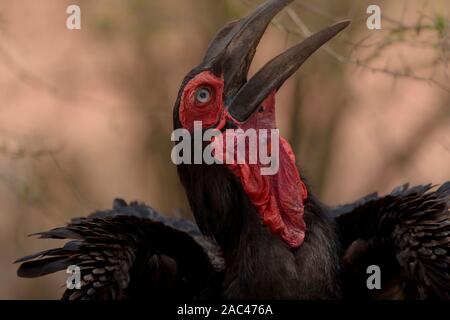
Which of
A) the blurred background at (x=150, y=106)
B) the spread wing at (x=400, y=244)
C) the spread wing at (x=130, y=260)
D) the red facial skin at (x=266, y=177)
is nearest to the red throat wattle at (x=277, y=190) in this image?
the red facial skin at (x=266, y=177)

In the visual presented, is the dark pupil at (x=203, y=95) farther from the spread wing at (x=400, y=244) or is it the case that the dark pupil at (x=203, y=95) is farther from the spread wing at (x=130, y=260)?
the spread wing at (x=400, y=244)

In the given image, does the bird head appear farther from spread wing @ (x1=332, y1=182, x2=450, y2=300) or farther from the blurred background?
the blurred background

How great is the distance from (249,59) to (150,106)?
3796 mm

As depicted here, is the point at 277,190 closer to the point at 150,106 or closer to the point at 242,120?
the point at 242,120

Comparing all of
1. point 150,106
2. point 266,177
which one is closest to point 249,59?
point 266,177

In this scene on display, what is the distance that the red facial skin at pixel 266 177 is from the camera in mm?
3824

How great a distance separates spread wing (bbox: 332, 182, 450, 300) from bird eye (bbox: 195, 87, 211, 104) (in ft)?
2.40

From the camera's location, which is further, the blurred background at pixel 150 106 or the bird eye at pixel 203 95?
the blurred background at pixel 150 106

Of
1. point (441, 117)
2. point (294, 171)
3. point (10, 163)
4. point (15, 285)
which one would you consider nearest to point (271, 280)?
point (294, 171)

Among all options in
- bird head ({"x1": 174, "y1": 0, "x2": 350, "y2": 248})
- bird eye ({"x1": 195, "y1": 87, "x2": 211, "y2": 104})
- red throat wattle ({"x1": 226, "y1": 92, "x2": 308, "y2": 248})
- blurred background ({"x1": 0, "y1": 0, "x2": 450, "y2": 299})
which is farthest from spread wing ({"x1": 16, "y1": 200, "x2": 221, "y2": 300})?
blurred background ({"x1": 0, "y1": 0, "x2": 450, "y2": 299})

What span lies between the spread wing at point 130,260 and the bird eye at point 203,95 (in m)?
0.50

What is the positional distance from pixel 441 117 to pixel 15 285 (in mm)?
3252

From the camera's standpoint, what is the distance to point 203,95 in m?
3.88

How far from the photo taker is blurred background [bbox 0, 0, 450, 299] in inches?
284
